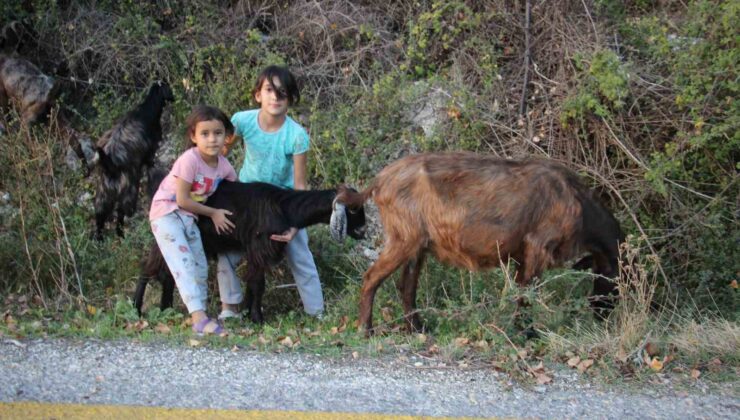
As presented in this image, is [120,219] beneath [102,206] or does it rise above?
beneath

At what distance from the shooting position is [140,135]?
26.2 ft

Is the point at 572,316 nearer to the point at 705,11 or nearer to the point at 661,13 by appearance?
the point at 705,11

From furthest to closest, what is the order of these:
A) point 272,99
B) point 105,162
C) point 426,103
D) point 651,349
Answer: point 426,103
point 105,162
point 272,99
point 651,349

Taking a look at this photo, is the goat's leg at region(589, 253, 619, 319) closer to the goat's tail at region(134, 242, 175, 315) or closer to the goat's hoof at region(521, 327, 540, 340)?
the goat's hoof at region(521, 327, 540, 340)

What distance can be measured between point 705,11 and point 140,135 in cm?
532

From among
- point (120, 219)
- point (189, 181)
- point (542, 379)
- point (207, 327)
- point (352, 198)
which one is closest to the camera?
point (542, 379)

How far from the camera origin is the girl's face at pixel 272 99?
628cm

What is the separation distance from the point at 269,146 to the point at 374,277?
1390 millimetres

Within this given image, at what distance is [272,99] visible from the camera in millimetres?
6289

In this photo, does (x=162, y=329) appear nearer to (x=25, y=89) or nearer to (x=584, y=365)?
(x=584, y=365)

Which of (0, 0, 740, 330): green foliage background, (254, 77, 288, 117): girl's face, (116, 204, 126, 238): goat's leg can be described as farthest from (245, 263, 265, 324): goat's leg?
(116, 204, 126, 238): goat's leg

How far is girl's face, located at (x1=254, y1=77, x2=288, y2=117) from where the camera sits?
6.28 meters

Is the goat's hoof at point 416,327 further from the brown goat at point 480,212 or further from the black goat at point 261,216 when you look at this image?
the black goat at point 261,216

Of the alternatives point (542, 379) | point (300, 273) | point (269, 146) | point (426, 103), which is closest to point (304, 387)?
point (542, 379)
